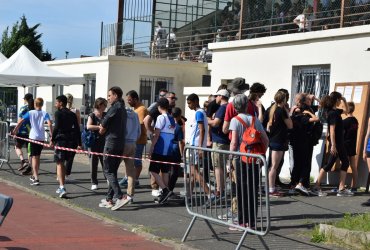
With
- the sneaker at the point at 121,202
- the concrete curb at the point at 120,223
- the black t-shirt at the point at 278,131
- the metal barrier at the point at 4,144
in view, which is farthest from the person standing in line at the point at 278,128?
the metal barrier at the point at 4,144

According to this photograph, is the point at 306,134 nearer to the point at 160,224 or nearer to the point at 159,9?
the point at 160,224

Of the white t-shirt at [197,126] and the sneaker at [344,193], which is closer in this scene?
the white t-shirt at [197,126]

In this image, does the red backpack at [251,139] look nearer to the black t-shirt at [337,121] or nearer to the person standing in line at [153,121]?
the person standing in line at [153,121]

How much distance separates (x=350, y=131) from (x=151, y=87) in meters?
13.1

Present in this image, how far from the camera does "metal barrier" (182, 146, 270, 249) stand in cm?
734

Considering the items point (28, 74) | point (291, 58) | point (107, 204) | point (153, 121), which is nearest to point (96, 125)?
point (153, 121)

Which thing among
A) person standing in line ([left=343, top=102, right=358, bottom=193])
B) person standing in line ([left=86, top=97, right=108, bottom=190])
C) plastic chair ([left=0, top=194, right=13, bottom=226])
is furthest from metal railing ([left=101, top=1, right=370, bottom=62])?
plastic chair ([left=0, top=194, right=13, bottom=226])

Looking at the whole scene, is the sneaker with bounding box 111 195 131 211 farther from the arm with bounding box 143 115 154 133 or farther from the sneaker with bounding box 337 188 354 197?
the sneaker with bounding box 337 188 354 197

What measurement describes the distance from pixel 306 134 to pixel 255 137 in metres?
3.80

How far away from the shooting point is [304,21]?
1645 cm

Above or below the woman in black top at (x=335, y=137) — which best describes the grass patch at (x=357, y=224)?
below

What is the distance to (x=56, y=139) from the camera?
12.6 meters

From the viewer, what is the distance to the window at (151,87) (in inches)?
971

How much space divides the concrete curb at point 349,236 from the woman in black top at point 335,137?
3.89 metres
